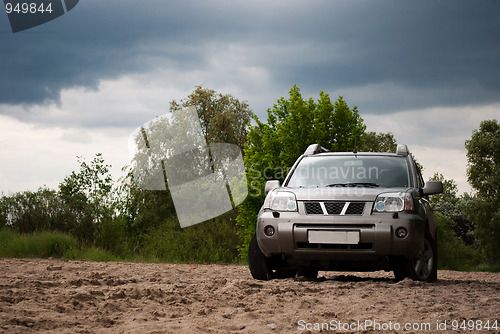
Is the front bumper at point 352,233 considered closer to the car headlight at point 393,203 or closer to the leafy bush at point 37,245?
the car headlight at point 393,203

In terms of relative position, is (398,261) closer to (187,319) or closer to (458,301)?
(458,301)

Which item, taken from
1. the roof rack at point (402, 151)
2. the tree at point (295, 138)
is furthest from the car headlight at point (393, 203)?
the tree at point (295, 138)

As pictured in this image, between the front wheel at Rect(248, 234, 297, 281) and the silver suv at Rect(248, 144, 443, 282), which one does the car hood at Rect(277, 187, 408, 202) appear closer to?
the silver suv at Rect(248, 144, 443, 282)

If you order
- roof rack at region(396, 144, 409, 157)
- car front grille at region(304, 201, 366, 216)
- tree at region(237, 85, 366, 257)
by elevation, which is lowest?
car front grille at region(304, 201, 366, 216)

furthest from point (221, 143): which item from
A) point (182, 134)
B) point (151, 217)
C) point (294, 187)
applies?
point (294, 187)

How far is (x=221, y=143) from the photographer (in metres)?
49.5

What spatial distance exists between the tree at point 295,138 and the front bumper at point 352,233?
21.2m

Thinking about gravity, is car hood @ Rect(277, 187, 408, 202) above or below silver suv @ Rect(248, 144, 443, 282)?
above

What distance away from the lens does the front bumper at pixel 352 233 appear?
27.2 feet

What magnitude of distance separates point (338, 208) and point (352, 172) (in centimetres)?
116

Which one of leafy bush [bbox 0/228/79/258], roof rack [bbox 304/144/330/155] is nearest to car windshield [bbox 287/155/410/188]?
roof rack [bbox 304/144/330/155]

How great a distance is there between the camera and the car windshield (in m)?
9.23

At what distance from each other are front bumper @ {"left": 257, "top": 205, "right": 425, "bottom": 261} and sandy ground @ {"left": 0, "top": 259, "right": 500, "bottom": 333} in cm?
41

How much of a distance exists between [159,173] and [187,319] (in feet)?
147
